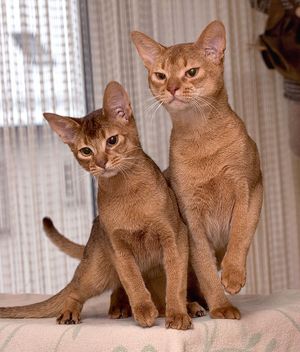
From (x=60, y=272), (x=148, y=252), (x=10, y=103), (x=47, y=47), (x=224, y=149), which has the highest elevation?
(x=47, y=47)

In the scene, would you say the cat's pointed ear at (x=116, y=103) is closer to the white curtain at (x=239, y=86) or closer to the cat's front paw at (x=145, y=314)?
the cat's front paw at (x=145, y=314)

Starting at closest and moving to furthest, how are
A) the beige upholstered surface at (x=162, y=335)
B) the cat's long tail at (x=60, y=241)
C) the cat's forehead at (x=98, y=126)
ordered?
the beige upholstered surface at (x=162, y=335) → the cat's forehead at (x=98, y=126) → the cat's long tail at (x=60, y=241)

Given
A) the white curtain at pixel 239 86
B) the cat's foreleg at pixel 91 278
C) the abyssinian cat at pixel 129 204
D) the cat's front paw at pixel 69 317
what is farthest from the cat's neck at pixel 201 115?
the white curtain at pixel 239 86

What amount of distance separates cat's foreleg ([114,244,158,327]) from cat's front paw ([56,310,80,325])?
15 centimetres

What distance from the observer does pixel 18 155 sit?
2.58 m

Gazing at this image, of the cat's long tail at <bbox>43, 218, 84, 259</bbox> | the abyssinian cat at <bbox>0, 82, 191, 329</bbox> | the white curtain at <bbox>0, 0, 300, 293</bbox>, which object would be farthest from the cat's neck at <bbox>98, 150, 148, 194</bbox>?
the white curtain at <bbox>0, 0, 300, 293</bbox>

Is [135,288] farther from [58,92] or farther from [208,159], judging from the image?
[58,92]

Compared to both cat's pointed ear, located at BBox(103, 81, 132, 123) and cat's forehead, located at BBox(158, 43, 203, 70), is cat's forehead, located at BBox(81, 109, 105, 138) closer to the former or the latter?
cat's pointed ear, located at BBox(103, 81, 132, 123)

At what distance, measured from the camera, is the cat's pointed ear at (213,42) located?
1.55 meters

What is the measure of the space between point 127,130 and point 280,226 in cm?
157

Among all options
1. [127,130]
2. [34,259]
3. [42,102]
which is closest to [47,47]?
[42,102]

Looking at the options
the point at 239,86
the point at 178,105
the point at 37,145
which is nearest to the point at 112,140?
the point at 178,105

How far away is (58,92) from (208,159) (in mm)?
1194

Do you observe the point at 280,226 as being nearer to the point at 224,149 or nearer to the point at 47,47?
the point at 47,47
